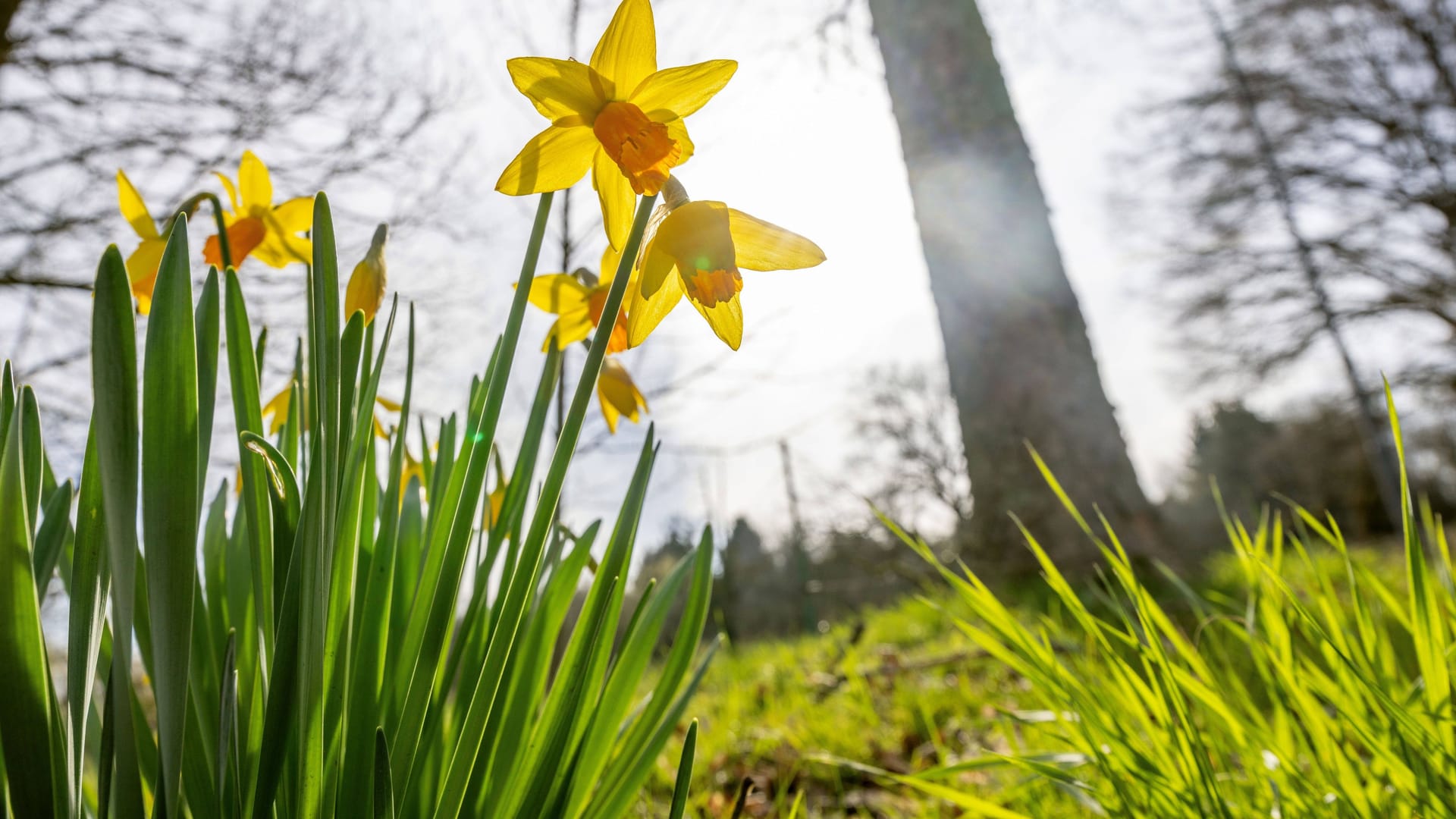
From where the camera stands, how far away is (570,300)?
770mm

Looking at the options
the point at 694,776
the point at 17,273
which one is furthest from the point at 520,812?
the point at 17,273

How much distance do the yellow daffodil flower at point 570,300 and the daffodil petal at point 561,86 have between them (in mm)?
175

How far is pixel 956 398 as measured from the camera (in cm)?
344

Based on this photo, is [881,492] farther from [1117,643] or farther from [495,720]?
[495,720]

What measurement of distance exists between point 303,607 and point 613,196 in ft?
1.21

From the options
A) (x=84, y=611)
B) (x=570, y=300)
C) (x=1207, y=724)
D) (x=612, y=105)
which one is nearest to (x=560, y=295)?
(x=570, y=300)

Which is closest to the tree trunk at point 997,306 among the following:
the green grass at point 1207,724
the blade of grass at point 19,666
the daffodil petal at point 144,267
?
the green grass at point 1207,724

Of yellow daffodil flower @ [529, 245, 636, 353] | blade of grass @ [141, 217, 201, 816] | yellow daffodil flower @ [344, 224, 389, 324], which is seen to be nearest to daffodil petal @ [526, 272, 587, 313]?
yellow daffodil flower @ [529, 245, 636, 353]

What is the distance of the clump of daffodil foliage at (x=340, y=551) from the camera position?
403 mm

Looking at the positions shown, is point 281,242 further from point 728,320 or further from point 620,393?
point 728,320

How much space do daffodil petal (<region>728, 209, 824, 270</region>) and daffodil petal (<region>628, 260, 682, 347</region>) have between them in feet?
0.18

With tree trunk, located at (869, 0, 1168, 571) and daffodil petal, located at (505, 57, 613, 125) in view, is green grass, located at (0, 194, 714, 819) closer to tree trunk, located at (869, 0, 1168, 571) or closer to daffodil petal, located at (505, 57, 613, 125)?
daffodil petal, located at (505, 57, 613, 125)

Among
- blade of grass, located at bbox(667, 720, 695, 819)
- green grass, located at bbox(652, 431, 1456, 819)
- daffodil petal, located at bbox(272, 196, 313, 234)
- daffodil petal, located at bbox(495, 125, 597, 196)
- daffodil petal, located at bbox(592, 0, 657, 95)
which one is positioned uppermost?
daffodil petal, located at bbox(272, 196, 313, 234)

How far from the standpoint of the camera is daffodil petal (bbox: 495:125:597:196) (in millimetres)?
554
